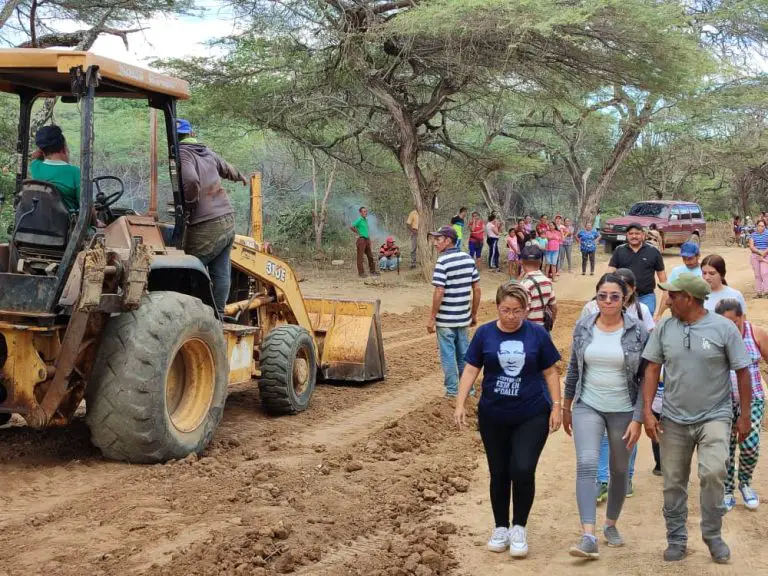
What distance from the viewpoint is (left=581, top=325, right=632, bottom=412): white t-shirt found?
510 centimetres

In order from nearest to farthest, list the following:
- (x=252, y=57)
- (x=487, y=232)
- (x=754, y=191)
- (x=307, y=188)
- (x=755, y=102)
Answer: (x=252, y=57) → (x=487, y=232) → (x=755, y=102) → (x=307, y=188) → (x=754, y=191)

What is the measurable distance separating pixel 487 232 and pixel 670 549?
63.7 feet

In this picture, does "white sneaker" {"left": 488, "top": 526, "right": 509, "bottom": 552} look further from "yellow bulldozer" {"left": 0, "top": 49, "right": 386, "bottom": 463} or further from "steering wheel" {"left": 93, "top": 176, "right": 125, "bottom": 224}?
"steering wheel" {"left": 93, "top": 176, "right": 125, "bottom": 224}

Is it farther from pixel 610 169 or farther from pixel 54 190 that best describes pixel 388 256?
pixel 54 190

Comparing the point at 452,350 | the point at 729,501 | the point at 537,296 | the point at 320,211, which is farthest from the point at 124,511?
the point at 320,211

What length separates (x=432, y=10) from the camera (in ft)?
53.7

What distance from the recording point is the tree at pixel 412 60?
16281 mm

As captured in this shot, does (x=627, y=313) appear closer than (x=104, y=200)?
Yes

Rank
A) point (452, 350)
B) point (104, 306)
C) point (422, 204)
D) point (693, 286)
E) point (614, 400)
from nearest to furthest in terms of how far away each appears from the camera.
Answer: point (693, 286)
point (614, 400)
point (104, 306)
point (452, 350)
point (422, 204)

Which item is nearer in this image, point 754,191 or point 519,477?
point 519,477

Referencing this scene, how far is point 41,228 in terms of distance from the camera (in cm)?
598

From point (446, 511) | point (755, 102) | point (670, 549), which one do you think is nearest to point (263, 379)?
point (446, 511)

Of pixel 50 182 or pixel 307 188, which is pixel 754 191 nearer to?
pixel 307 188

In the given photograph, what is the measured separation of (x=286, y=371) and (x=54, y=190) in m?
2.86
